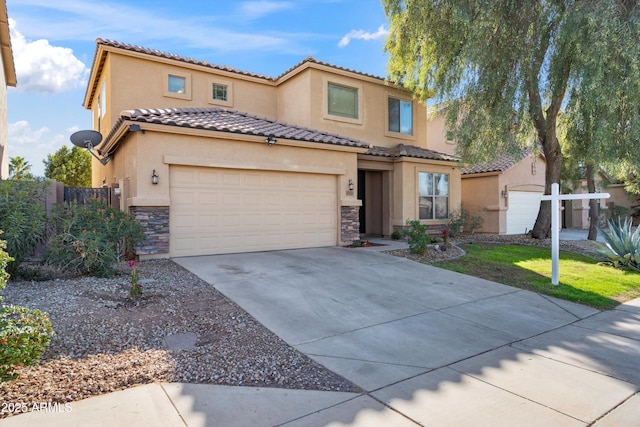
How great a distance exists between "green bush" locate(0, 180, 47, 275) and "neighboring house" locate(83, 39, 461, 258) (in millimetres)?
2314

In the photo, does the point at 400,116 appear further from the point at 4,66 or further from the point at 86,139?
the point at 4,66

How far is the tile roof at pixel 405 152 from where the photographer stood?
47.4 ft

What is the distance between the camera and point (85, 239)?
7.13 metres

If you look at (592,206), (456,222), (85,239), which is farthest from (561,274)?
(85,239)

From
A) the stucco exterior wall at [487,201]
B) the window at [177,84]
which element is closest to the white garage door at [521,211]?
the stucco exterior wall at [487,201]

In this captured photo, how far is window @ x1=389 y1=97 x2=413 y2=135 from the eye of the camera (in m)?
16.0

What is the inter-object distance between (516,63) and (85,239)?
1320 cm

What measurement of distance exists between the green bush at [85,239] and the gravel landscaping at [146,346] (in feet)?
1.93

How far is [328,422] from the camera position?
310 cm

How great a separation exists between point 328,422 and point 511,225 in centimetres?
1776

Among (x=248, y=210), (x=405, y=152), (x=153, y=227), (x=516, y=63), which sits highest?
(x=516, y=63)

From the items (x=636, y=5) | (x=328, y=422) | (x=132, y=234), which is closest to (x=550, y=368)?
(x=328, y=422)

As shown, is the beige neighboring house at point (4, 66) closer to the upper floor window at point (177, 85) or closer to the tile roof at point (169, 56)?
the tile roof at point (169, 56)

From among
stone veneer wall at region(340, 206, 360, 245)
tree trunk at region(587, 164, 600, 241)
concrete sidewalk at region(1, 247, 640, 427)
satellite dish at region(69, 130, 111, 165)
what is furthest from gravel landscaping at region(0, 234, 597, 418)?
tree trunk at region(587, 164, 600, 241)
